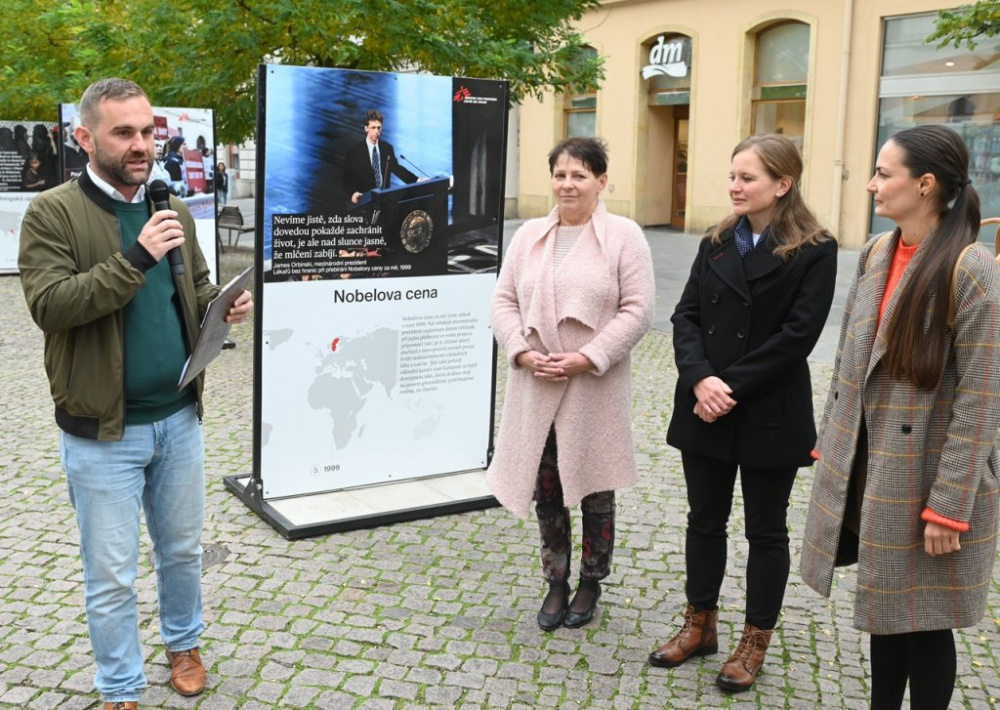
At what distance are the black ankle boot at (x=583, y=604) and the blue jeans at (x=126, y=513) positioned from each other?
5.10ft

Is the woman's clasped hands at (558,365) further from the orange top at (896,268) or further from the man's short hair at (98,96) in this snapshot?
the man's short hair at (98,96)

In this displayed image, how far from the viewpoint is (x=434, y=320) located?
218 inches

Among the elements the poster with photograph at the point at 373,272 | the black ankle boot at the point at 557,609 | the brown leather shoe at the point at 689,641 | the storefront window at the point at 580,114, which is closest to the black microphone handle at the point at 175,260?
the poster with photograph at the point at 373,272

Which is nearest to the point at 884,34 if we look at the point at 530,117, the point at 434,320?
the point at 530,117

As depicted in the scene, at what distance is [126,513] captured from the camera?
10.5 feet

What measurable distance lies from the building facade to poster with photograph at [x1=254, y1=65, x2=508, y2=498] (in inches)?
370

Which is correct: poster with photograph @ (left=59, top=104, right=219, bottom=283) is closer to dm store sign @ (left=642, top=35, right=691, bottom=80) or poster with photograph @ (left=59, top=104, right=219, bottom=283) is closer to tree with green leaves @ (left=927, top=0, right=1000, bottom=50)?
tree with green leaves @ (left=927, top=0, right=1000, bottom=50)

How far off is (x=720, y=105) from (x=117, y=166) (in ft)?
63.9

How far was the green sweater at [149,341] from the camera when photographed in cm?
316

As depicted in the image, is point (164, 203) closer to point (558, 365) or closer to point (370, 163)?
point (558, 365)

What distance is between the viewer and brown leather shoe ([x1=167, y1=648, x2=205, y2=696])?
11.6ft

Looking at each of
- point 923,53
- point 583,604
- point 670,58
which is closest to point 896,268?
point 583,604

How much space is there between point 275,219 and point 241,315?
156 centimetres

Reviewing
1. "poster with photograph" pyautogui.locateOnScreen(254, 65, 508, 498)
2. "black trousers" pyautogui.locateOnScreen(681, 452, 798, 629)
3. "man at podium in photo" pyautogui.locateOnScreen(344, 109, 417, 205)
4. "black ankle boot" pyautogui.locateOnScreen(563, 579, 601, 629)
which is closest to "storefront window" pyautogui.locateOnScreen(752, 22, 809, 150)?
"poster with photograph" pyautogui.locateOnScreen(254, 65, 508, 498)
